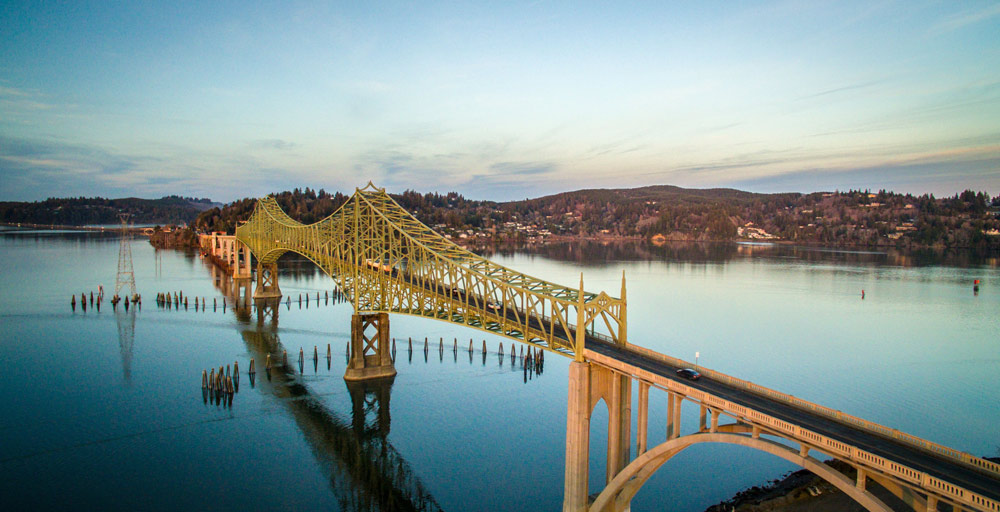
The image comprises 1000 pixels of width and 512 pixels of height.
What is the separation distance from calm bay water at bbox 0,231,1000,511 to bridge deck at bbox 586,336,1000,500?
8384 millimetres

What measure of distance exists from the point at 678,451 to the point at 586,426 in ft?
11.5

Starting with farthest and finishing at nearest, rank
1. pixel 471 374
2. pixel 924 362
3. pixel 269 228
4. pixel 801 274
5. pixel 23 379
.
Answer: pixel 801 274, pixel 269 228, pixel 924 362, pixel 471 374, pixel 23 379

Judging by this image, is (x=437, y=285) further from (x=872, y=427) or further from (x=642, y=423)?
(x=872, y=427)

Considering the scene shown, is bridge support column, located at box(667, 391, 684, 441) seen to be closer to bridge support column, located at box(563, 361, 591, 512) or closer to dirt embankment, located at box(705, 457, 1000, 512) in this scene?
bridge support column, located at box(563, 361, 591, 512)

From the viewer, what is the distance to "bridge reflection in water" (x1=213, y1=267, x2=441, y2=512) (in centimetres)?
2644

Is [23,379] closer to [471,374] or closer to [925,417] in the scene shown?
[471,374]

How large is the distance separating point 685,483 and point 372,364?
24.3 metres

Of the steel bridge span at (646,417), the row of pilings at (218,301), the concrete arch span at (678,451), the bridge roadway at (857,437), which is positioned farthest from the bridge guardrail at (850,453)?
the row of pilings at (218,301)

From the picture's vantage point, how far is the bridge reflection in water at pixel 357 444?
26.4 m

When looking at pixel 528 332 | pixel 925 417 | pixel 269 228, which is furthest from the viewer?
pixel 269 228

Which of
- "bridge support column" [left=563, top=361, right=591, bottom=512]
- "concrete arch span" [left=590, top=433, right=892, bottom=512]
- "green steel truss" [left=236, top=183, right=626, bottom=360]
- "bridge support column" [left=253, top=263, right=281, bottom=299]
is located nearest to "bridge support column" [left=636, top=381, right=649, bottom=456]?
"concrete arch span" [left=590, top=433, right=892, bottom=512]

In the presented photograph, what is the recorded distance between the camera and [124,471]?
28.0 m

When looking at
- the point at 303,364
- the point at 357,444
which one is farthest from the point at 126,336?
the point at 357,444

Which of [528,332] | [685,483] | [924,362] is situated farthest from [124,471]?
[924,362]
